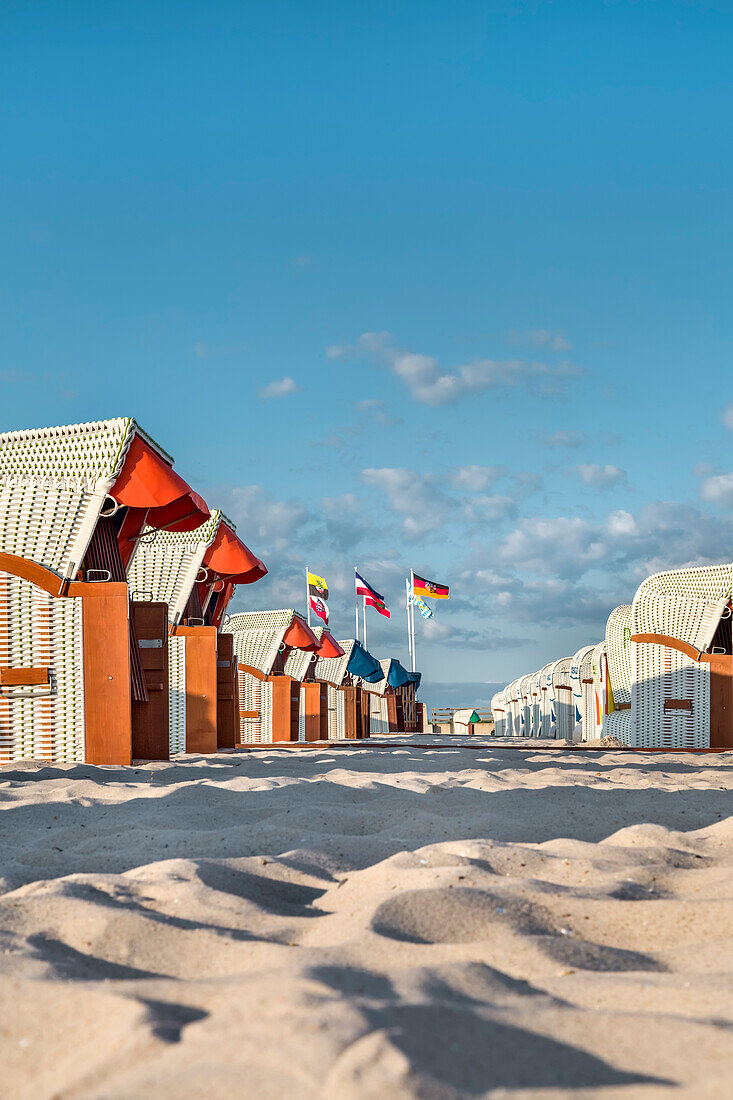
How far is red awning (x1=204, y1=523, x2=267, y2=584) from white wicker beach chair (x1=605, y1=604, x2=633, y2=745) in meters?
5.51

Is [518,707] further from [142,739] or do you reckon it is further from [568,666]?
[142,739]

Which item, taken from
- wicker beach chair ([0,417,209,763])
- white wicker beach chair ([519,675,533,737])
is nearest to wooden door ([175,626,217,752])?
wicker beach chair ([0,417,209,763])

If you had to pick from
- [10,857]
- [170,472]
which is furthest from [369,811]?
[170,472]

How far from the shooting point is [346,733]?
22.7m

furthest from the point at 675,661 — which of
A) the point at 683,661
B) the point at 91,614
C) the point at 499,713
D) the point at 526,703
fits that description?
the point at 499,713

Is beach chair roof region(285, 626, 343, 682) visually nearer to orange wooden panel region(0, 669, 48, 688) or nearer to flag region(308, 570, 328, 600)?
flag region(308, 570, 328, 600)

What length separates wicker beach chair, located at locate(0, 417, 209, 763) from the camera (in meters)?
6.23

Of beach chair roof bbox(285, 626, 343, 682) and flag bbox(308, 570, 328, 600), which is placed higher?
Result: flag bbox(308, 570, 328, 600)

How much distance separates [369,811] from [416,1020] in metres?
2.40

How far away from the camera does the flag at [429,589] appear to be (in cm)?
2916

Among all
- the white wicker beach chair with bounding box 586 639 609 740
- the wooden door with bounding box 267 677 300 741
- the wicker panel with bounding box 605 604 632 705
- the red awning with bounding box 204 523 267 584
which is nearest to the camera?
the red awning with bounding box 204 523 267 584

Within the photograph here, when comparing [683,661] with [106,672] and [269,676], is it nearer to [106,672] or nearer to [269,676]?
[269,676]

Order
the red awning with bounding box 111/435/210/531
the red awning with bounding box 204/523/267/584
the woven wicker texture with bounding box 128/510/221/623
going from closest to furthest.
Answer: the red awning with bounding box 111/435/210/531, the woven wicker texture with bounding box 128/510/221/623, the red awning with bounding box 204/523/267/584

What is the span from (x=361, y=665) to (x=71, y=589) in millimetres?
17859
